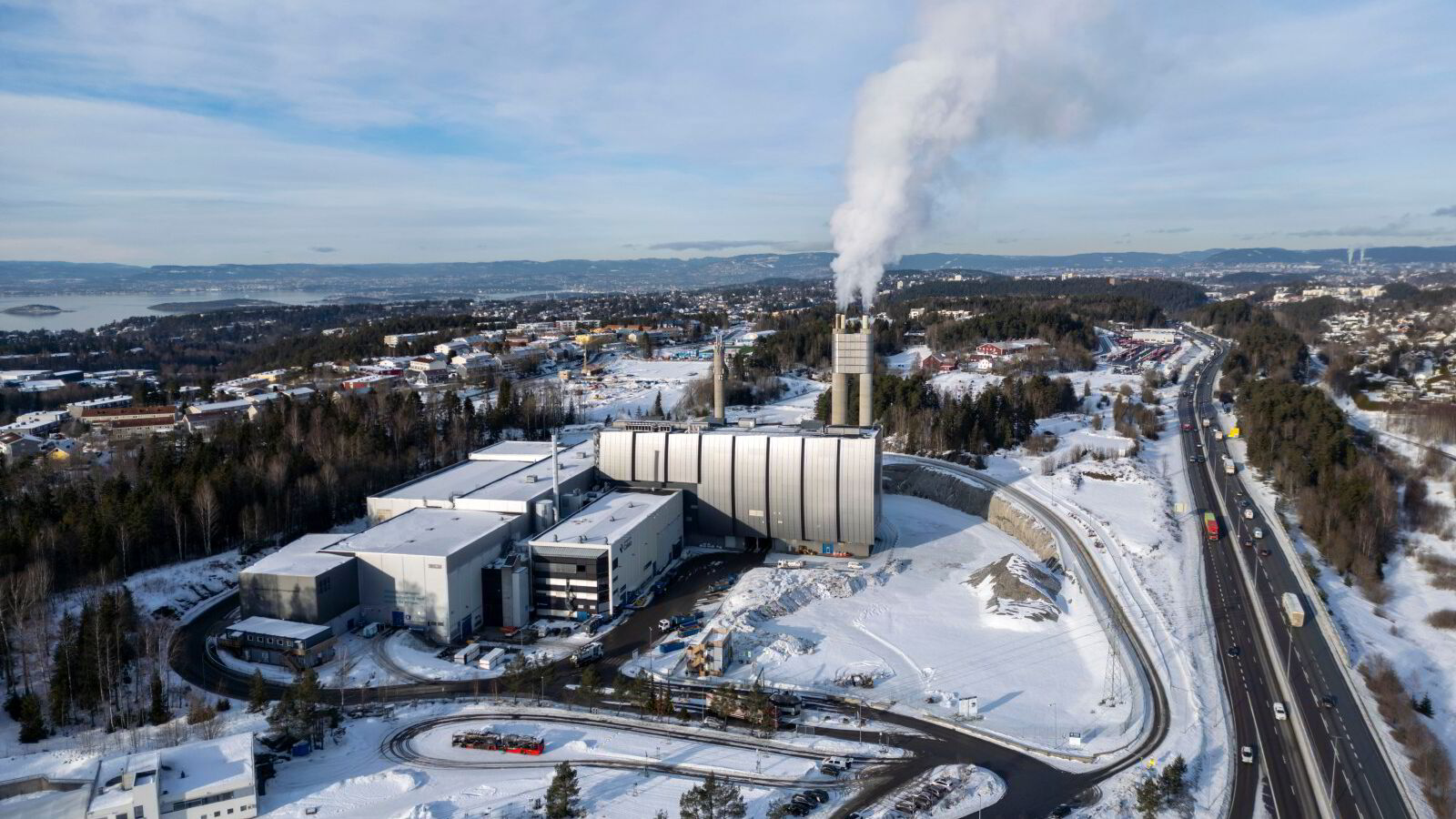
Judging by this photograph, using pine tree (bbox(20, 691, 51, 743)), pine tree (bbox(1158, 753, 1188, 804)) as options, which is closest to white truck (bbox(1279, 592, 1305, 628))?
pine tree (bbox(1158, 753, 1188, 804))

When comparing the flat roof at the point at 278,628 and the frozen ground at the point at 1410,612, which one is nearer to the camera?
the frozen ground at the point at 1410,612

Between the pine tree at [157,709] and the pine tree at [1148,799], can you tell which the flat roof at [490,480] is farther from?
the pine tree at [1148,799]

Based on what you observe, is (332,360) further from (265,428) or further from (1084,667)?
(1084,667)

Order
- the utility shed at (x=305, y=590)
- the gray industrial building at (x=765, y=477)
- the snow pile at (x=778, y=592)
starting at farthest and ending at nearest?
the gray industrial building at (x=765, y=477) → the snow pile at (x=778, y=592) → the utility shed at (x=305, y=590)

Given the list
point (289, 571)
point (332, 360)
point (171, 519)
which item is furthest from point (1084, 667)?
point (332, 360)

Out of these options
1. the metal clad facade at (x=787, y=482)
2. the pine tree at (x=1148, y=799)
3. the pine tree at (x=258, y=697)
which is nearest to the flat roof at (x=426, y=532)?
the pine tree at (x=258, y=697)
